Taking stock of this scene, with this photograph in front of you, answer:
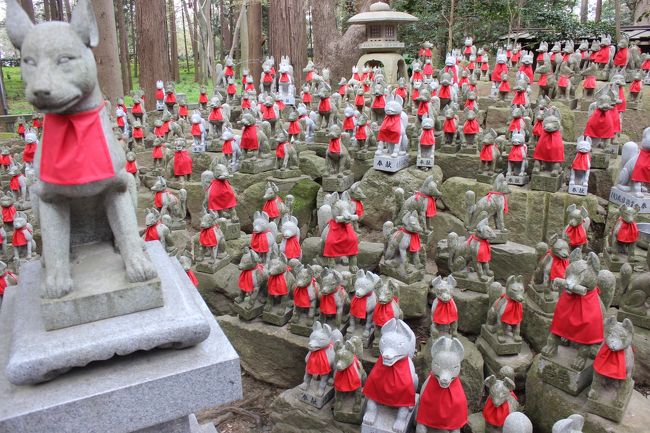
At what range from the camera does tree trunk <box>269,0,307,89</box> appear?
13156 millimetres

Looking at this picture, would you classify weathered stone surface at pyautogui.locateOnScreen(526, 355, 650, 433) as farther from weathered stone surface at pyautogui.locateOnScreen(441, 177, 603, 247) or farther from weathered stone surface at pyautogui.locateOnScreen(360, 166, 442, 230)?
weathered stone surface at pyautogui.locateOnScreen(360, 166, 442, 230)

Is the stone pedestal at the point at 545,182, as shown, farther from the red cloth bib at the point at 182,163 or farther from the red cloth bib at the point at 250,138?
the red cloth bib at the point at 182,163

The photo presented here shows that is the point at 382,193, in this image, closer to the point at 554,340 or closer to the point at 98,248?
the point at 554,340

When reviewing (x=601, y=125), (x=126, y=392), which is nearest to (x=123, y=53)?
(x=601, y=125)

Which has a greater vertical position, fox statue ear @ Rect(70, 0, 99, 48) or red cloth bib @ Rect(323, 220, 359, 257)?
fox statue ear @ Rect(70, 0, 99, 48)

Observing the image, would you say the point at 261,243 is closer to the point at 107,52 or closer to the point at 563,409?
the point at 563,409

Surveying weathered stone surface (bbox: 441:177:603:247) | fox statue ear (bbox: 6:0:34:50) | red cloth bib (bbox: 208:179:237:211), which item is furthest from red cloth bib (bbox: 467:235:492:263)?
fox statue ear (bbox: 6:0:34:50)

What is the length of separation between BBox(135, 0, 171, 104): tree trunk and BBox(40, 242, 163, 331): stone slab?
10.7m

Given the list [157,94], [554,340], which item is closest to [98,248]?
[554,340]

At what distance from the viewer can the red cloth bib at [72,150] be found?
2029 mm

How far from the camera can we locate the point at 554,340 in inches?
169

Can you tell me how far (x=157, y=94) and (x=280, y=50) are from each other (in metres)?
3.82

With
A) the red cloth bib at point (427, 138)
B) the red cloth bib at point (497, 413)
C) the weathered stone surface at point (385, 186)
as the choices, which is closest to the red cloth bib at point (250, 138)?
the weathered stone surface at point (385, 186)

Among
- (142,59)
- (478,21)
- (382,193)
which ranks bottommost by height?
(382,193)
